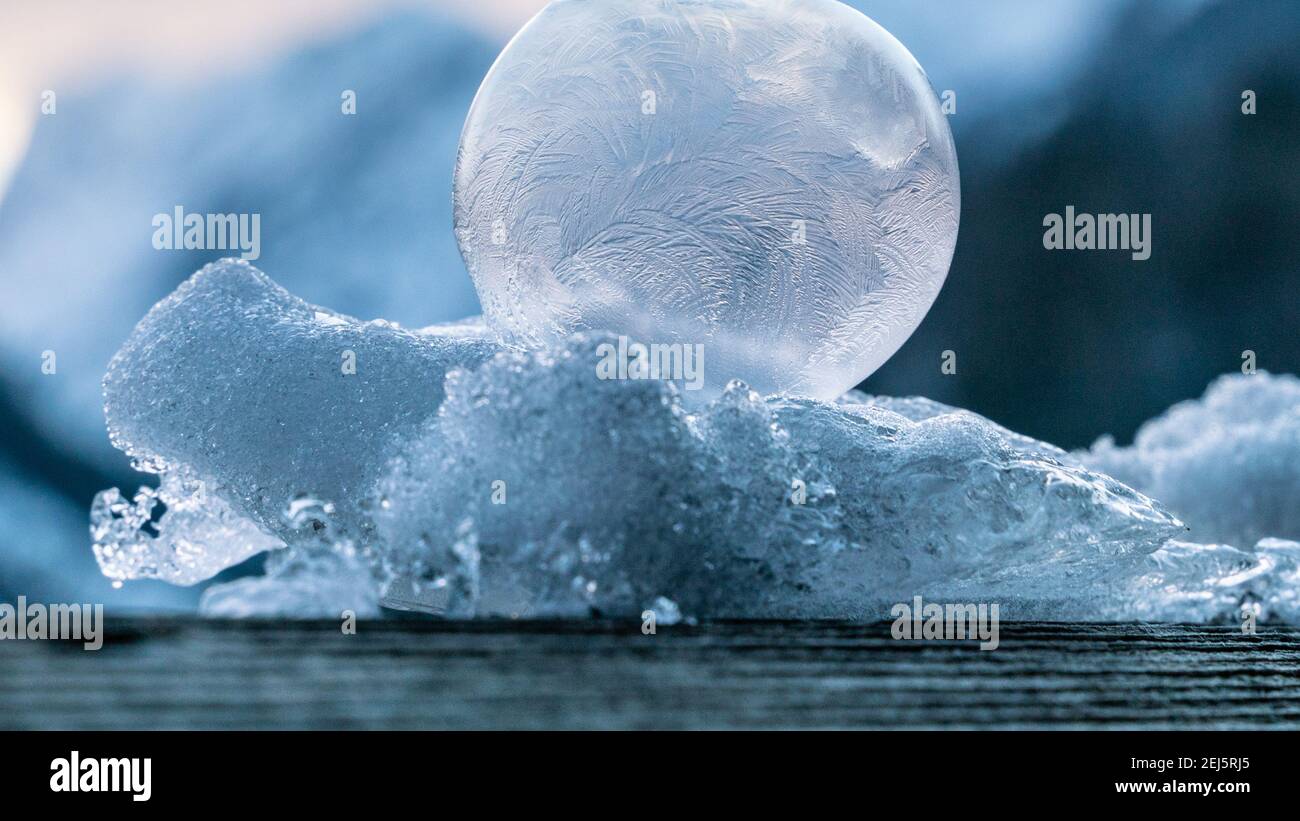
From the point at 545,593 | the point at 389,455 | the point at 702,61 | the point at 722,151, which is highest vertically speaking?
the point at 702,61

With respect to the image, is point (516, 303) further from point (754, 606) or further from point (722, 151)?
point (754, 606)

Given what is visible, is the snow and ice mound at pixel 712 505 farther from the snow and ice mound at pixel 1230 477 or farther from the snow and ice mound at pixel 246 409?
the snow and ice mound at pixel 1230 477

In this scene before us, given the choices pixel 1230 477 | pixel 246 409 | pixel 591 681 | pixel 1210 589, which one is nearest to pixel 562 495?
pixel 591 681

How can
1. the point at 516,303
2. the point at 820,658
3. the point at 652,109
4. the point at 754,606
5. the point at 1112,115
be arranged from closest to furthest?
the point at 820,658
the point at 754,606
the point at 652,109
the point at 516,303
the point at 1112,115

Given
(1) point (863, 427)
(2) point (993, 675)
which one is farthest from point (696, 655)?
(1) point (863, 427)

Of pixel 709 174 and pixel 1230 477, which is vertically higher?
pixel 709 174

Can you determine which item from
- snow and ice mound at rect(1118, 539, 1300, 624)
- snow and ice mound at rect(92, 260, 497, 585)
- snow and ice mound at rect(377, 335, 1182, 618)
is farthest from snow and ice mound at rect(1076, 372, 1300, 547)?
snow and ice mound at rect(92, 260, 497, 585)

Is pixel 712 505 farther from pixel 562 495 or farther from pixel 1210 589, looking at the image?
pixel 1210 589
